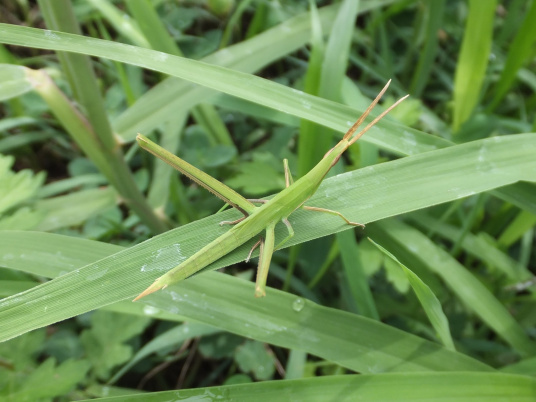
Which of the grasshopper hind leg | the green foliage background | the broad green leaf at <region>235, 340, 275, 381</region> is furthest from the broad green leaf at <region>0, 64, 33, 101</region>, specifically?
the broad green leaf at <region>235, 340, 275, 381</region>

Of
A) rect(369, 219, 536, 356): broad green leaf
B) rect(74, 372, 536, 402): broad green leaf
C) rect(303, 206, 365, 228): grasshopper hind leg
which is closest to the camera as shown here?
rect(74, 372, 536, 402): broad green leaf

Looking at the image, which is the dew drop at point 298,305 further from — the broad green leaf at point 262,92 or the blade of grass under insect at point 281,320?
the broad green leaf at point 262,92

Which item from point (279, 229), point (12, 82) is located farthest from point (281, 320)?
point (12, 82)

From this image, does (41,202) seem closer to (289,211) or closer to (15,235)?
(15,235)

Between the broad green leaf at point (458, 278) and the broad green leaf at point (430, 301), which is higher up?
the broad green leaf at point (458, 278)

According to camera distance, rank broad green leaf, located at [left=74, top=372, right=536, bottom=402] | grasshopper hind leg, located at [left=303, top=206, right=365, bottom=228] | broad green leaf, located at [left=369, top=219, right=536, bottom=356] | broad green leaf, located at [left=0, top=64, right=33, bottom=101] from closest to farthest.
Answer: broad green leaf, located at [left=74, top=372, right=536, bottom=402], grasshopper hind leg, located at [left=303, top=206, right=365, bottom=228], broad green leaf, located at [left=0, top=64, right=33, bottom=101], broad green leaf, located at [left=369, top=219, right=536, bottom=356]

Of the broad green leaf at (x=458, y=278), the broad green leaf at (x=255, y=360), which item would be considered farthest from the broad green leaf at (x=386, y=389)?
the broad green leaf at (x=255, y=360)

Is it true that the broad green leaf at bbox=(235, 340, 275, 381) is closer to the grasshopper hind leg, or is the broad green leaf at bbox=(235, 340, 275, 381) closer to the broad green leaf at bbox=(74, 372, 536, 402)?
the broad green leaf at bbox=(74, 372, 536, 402)

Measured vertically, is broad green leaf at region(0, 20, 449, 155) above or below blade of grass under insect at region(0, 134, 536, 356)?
above
